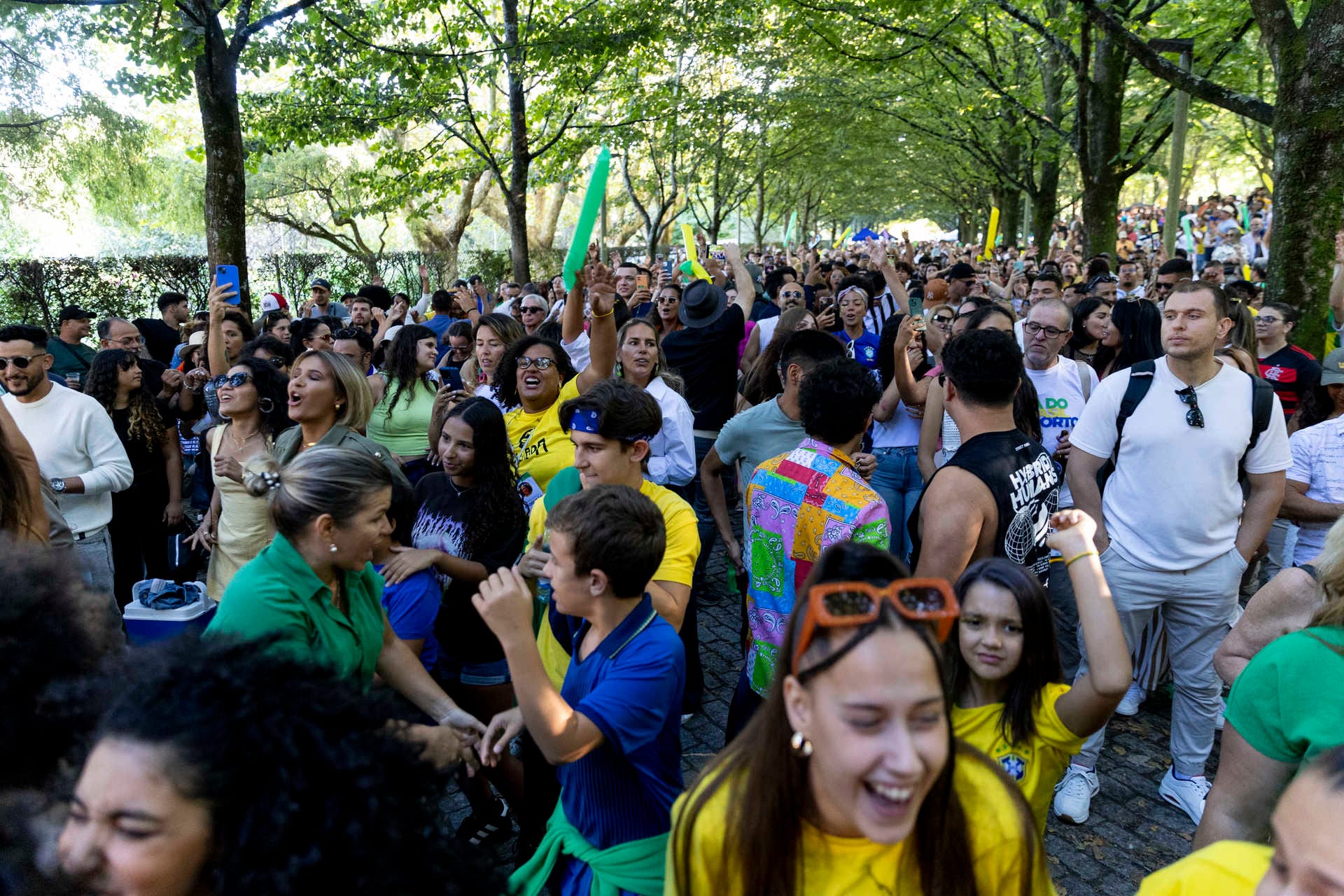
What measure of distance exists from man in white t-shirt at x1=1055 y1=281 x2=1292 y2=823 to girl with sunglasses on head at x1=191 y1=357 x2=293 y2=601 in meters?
3.79

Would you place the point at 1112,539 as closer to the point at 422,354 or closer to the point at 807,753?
the point at 807,753

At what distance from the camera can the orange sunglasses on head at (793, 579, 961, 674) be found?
5.23 ft

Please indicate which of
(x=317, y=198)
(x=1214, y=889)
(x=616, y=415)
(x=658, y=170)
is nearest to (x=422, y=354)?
(x=616, y=415)

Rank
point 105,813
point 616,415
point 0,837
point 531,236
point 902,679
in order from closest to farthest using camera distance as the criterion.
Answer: point 105,813
point 0,837
point 902,679
point 616,415
point 531,236

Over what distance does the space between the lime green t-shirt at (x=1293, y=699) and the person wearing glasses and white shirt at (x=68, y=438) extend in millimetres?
4891

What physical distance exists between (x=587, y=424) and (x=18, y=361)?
3232 millimetres

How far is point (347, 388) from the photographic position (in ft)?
13.8

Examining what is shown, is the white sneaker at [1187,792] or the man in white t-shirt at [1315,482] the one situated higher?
the man in white t-shirt at [1315,482]

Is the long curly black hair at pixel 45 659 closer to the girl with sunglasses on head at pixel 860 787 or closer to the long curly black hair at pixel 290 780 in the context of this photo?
the long curly black hair at pixel 290 780

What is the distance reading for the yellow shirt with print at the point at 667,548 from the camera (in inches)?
113

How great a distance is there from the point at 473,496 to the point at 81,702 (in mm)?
2182

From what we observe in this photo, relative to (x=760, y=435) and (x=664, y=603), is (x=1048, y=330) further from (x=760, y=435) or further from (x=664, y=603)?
(x=664, y=603)

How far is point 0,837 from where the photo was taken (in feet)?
4.67

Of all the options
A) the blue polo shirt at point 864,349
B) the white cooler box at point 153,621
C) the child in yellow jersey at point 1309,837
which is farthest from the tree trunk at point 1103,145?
the child in yellow jersey at point 1309,837
